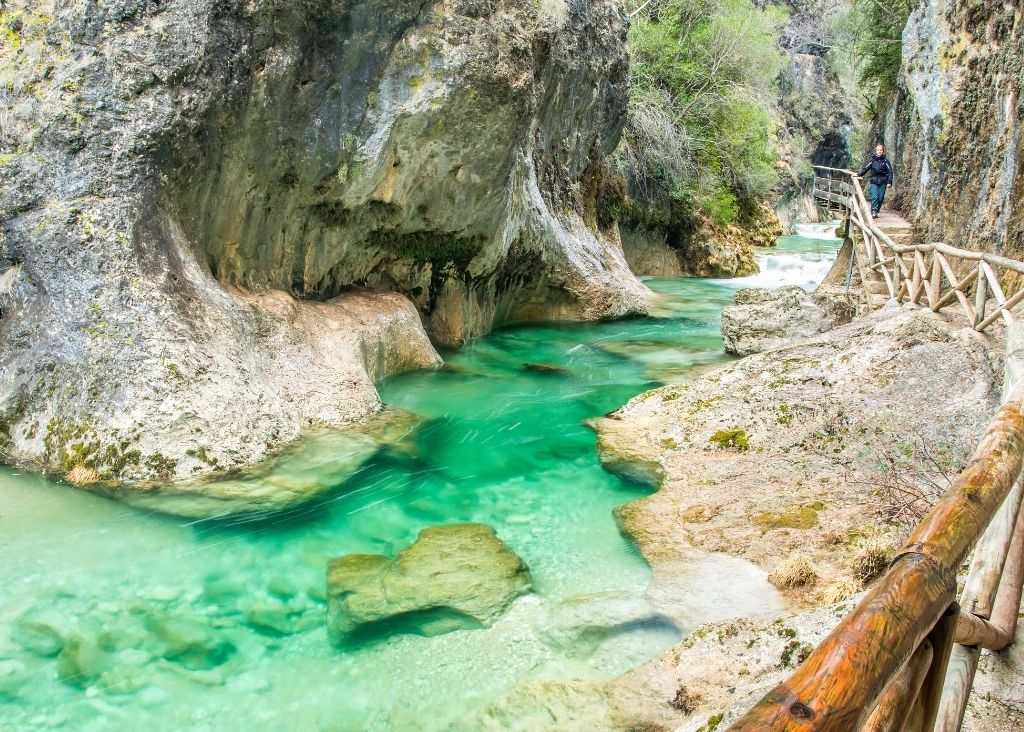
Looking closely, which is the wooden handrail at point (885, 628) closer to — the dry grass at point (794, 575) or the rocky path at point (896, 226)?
the dry grass at point (794, 575)

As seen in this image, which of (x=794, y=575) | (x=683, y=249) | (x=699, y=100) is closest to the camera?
(x=794, y=575)

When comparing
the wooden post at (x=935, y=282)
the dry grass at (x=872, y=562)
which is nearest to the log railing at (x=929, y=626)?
the dry grass at (x=872, y=562)

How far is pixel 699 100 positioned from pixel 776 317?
13.0m

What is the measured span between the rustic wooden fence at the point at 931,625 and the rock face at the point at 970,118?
712 centimetres

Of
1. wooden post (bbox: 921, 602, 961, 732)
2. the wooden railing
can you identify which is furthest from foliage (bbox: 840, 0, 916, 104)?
wooden post (bbox: 921, 602, 961, 732)

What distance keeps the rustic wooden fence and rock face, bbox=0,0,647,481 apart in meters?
5.52

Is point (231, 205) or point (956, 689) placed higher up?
point (231, 205)

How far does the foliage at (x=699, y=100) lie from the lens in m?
20.7

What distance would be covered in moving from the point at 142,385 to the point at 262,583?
2.20 m

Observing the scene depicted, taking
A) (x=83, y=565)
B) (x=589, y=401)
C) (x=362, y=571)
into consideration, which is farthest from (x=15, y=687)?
(x=589, y=401)

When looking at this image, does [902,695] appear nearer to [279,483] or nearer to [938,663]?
[938,663]

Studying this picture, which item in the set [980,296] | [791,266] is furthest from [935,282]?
[791,266]

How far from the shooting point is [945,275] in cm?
853

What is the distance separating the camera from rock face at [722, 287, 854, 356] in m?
10.7
